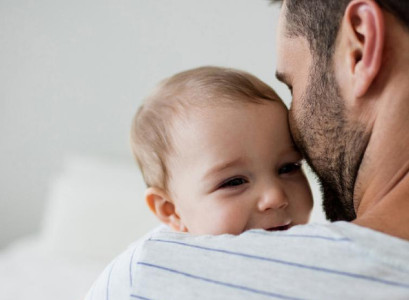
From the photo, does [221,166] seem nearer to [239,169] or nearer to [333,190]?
[239,169]

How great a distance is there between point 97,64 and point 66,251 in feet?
3.73

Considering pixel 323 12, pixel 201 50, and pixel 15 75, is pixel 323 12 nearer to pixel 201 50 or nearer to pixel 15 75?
pixel 201 50

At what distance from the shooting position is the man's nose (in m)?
1.16

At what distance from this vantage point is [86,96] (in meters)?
3.43


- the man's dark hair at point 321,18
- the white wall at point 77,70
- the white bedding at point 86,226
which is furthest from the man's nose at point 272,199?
the white wall at point 77,70

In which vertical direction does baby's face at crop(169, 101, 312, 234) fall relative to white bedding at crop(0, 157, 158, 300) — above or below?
above

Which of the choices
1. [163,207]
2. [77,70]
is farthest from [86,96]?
[163,207]

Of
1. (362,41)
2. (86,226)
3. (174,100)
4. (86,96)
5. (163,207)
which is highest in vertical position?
(362,41)

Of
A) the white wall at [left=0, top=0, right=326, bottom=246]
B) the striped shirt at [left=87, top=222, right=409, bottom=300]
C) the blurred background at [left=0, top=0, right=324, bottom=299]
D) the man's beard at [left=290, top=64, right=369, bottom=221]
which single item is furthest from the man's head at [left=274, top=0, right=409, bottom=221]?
Answer: the white wall at [left=0, top=0, right=326, bottom=246]

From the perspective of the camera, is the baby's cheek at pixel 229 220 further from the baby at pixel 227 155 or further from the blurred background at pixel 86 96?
the blurred background at pixel 86 96

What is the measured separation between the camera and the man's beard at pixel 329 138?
97cm

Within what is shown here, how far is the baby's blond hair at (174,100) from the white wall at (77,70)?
69.1 inches

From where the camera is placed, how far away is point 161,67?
326 cm

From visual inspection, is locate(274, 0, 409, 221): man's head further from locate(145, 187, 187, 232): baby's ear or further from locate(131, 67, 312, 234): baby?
locate(145, 187, 187, 232): baby's ear
